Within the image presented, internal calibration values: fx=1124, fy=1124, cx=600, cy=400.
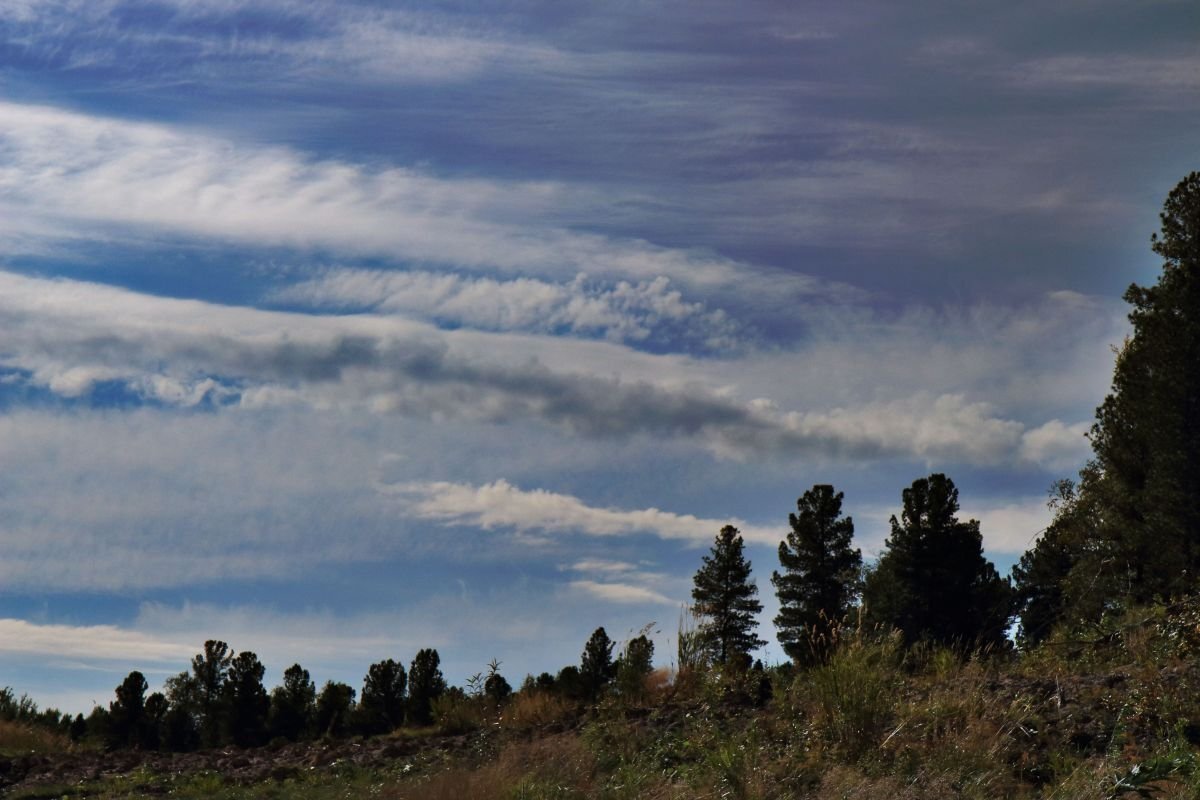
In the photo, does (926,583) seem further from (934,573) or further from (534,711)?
(534,711)

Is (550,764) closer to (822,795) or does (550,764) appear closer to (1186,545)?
(822,795)

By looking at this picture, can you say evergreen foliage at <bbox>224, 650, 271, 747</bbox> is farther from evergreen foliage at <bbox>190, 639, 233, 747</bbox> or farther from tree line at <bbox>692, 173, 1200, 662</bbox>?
tree line at <bbox>692, 173, 1200, 662</bbox>

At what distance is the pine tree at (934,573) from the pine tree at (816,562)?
A: 3.58 meters

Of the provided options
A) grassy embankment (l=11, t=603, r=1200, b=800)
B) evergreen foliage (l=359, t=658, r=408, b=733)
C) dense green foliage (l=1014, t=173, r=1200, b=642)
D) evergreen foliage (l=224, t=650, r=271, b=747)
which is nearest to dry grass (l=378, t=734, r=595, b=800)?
grassy embankment (l=11, t=603, r=1200, b=800)

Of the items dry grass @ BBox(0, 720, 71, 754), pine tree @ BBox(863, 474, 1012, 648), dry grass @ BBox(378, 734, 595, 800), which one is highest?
pine tree @ BBox(863, 474, 1012, 648)

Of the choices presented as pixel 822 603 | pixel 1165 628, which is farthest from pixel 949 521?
pixel 1165 628

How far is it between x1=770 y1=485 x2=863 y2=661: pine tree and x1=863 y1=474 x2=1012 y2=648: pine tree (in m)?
3.58

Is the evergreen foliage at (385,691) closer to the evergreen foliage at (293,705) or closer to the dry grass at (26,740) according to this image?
the evergreen foliage at (293,705)

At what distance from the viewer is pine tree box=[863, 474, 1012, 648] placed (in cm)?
3117

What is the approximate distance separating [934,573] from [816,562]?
5001 mm

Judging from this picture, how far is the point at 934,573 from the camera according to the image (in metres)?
31.4

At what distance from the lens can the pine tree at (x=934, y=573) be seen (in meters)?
31.2

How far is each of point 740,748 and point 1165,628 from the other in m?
6.94

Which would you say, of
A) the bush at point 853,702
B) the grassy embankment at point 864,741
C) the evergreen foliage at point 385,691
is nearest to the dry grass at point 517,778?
the grassy embankment at point 864,741
